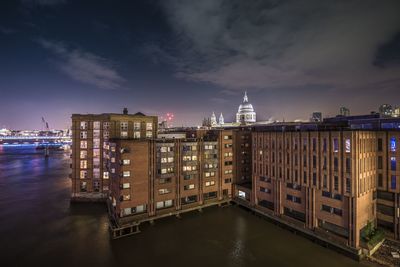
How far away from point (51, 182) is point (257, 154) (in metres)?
80.0

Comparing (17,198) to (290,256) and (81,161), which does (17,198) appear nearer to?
(81,161)

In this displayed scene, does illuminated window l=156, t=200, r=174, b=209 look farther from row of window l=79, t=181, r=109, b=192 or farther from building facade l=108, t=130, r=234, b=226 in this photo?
row of window l=79, t=181, r=109, b=192

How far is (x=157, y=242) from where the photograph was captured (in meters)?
37.0

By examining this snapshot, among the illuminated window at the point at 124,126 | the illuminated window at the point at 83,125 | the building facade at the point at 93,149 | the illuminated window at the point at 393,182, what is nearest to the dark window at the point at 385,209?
the illuminated window at the point at 393,182

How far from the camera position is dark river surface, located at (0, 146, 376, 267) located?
31766mm

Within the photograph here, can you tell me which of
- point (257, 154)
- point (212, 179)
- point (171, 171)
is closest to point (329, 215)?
point (257, 154)

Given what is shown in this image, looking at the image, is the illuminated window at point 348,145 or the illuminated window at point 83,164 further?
the illuminated window at point 83,164

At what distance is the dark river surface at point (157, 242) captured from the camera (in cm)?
3177

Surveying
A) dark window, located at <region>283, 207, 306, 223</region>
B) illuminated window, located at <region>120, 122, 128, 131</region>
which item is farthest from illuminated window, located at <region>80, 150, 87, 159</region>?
dark window, located at <region>283, 207, 306, 223</region>

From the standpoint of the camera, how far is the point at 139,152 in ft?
143

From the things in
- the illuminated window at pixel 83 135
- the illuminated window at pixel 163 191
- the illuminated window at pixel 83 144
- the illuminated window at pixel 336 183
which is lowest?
the illuminated window at pixel 163 191

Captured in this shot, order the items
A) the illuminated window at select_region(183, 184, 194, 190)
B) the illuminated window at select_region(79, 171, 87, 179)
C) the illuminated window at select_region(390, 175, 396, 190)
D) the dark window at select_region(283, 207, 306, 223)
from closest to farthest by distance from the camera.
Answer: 1. the illuminated window at select_region(390, 175, 396, 190)
2. the dark window at select_region(283, 207, 306, 223)
3. the illuminated window at select_region(183, 184, 194, 190)
4. the illuminated window at select_region(79, 171, 87, 179)

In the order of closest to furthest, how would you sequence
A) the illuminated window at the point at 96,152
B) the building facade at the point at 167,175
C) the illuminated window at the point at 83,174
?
the building facade at the point at 167,175 < the illuminated window at the point at 83,174 < the illuminated window at the point at 96,152

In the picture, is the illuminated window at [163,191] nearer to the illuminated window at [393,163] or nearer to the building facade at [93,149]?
the building facade at [93,149]
